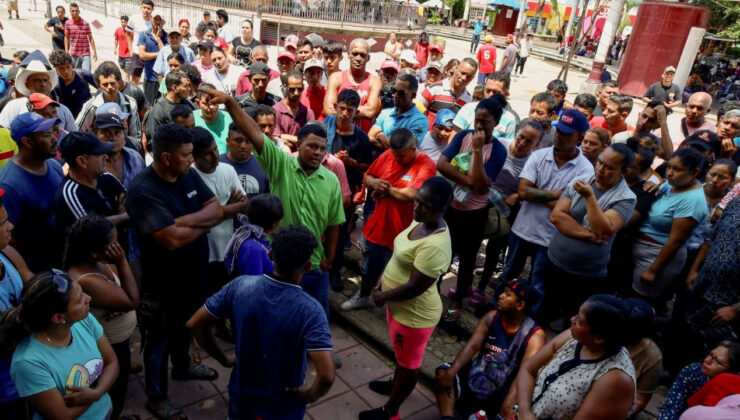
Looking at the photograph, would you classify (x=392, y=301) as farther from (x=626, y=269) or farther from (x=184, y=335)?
(x=626, y=269)

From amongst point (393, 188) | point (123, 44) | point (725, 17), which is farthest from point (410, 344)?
point (725, 17)

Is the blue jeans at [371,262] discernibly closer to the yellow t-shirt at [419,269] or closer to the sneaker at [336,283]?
the sneaker at [336,283]

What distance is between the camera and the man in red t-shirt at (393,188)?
14.4ft

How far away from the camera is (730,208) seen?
405cm

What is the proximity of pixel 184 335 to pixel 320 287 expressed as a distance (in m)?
1.09

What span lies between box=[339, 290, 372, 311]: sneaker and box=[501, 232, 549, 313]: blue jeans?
4.54 feet

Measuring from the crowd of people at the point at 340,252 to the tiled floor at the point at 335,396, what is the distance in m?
0.12

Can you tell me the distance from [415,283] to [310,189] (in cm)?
115

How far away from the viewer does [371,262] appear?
15.7 ft

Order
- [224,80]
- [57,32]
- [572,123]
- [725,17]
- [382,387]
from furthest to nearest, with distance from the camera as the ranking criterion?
[725,17]
[57,32]
[224,80]
[572,123]
[382,387]

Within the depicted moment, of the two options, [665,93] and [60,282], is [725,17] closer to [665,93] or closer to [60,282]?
[665,93]

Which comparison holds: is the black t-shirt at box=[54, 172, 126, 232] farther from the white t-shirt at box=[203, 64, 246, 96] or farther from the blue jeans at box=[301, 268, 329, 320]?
the white t-shirt at box=[203, 64, 246, 96]

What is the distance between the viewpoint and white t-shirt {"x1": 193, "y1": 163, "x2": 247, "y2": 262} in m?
3.77

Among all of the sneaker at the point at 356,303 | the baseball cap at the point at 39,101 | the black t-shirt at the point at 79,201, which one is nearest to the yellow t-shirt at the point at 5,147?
the baseball cap at the point at 39,101
